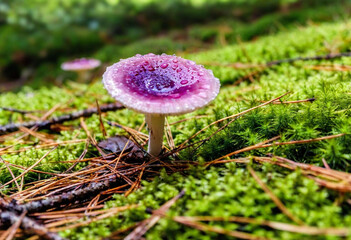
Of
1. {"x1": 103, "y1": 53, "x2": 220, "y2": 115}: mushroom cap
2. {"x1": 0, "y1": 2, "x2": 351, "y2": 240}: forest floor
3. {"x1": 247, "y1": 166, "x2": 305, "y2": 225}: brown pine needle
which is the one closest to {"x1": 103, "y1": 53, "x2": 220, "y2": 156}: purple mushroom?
{"x1": 103, "y1": 53, "x2": 220, "y2": 115}: mushroom cap

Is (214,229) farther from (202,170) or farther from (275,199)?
(202,170)

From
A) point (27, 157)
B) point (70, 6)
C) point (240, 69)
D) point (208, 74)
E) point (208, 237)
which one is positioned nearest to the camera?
point (208, 237)

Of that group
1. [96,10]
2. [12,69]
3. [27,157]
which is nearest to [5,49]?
[12,69]

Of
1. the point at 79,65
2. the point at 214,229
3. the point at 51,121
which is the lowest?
the point at 214,229

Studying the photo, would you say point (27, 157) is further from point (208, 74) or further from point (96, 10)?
point (96, 10)

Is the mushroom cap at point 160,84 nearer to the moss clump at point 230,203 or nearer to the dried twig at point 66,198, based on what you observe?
the moss clump at point 230,203

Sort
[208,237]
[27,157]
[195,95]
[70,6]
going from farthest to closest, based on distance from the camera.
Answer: [70,6] < [27,157] < [195,95] < [208,237]

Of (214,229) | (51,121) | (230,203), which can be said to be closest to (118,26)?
(51,121)
